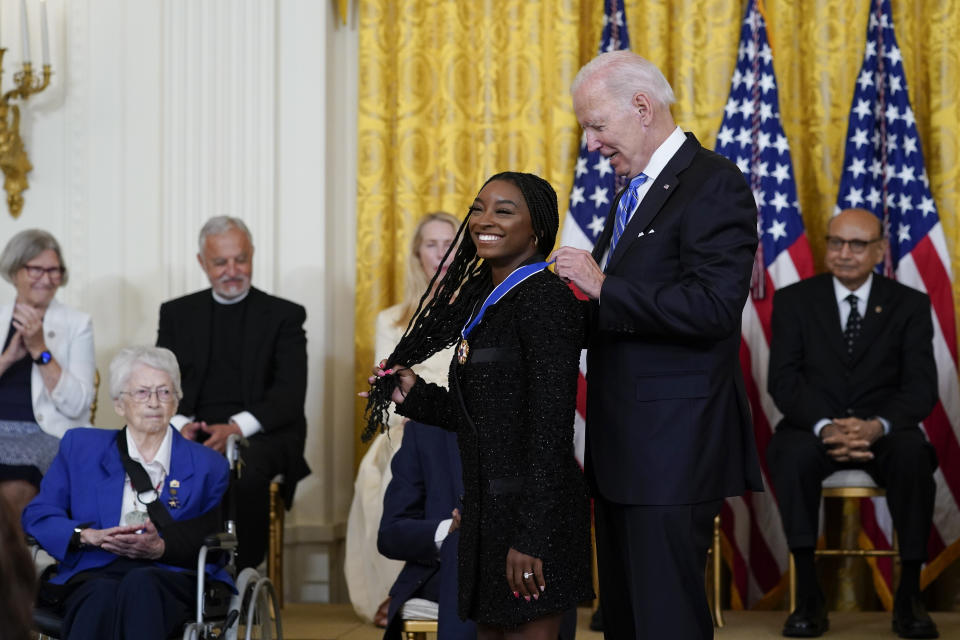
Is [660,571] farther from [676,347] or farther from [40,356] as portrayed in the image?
[40,356]

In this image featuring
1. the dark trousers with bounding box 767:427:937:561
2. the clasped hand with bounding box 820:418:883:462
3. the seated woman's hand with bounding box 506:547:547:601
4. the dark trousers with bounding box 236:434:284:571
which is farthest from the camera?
the clasped hand with bounding box 820:418:883:462

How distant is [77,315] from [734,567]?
133 inches

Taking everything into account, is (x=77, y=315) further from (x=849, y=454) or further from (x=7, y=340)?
(x=849, y=454)

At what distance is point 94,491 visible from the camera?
14.2 ft

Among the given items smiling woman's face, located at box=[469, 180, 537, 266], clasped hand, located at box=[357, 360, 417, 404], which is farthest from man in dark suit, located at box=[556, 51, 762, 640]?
clasped hand, located at box=[357, 360, 417, 404]

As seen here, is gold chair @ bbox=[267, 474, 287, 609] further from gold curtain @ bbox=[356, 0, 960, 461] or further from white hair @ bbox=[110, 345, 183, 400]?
white hair @ bbox=[110, 345, 183, 400]

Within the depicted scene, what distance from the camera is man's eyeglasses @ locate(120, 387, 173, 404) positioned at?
4.54 meters

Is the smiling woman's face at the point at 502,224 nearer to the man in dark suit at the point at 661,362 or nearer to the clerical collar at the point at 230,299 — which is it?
the man in dark suit at the point at 661,362

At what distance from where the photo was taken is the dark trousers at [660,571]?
301 centimetres

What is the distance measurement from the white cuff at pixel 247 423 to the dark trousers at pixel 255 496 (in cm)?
3

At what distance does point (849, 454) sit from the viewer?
568cm

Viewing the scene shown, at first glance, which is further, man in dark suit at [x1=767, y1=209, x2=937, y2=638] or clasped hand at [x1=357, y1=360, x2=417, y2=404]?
man in dark suit at [x1=767, y1=209, x2=937, y2=638]

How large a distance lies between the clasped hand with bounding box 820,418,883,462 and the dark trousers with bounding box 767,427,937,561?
0.14ft

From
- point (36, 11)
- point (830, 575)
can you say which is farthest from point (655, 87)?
point (36, 11)
